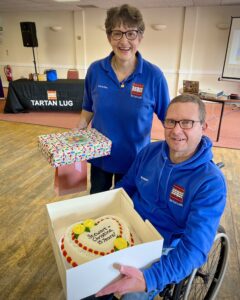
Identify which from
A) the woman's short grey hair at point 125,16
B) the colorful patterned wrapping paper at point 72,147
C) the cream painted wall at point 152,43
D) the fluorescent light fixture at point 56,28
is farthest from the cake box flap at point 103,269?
the fluorescent light fixture at point 56,28

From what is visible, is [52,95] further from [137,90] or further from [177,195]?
[177,195]

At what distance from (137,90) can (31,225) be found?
1435 mm

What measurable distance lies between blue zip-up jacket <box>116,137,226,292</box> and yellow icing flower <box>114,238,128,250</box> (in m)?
0.11

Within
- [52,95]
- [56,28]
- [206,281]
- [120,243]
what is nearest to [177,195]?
[120,243]

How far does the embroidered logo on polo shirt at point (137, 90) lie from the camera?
1302 millimetres

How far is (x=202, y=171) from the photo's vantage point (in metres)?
0.96

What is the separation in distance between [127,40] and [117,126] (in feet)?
1.42

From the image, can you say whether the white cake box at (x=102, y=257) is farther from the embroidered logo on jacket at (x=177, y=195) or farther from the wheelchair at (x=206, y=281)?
→ the wheelchair at (x=206, y=281)

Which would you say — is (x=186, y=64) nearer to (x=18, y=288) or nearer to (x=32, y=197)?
(x=32, y=197)

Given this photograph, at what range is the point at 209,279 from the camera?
53.8 inches

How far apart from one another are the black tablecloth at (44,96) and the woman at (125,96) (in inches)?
144

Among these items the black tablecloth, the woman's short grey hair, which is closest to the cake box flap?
the woman's short grey hair

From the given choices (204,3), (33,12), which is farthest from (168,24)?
(33,12)

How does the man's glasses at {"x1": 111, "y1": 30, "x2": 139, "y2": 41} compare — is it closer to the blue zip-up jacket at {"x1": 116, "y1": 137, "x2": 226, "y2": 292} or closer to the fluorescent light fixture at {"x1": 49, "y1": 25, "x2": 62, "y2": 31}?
the blue zip-up jacket at {"x1": 116, "y1": 137, "x2": 226, "y2": 292}
